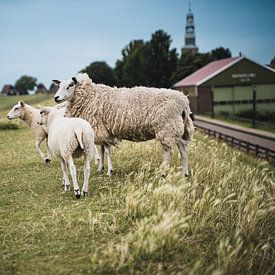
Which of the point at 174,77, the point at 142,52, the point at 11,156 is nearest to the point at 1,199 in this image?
Result: the point at 11,156

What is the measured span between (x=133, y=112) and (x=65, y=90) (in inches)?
71.7

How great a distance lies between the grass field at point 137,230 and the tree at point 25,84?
348ft

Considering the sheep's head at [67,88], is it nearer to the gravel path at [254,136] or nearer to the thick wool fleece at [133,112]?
the thick wool fleece at [133,112]

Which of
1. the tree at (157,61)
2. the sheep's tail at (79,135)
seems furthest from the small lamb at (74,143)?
the tree at (157,61)

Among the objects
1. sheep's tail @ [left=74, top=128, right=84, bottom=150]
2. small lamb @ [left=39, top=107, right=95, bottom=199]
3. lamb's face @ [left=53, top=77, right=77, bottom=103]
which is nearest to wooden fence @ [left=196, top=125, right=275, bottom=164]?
lamb's face @ [left=53, top=77, right=77, bottom=103]

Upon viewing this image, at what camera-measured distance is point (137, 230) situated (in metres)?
5.17

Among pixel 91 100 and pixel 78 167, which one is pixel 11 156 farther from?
pixel 91 100

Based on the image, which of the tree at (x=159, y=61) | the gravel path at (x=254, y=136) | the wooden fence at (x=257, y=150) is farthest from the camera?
the tree at (x=159, y=61)

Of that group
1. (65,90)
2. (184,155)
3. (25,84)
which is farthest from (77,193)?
(25,84)

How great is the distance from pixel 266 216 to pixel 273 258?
1176mm

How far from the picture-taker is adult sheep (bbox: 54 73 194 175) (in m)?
9.10

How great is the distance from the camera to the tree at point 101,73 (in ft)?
262

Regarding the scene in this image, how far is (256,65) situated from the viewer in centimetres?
4428

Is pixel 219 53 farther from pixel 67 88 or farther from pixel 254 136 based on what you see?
pixel 67 88
